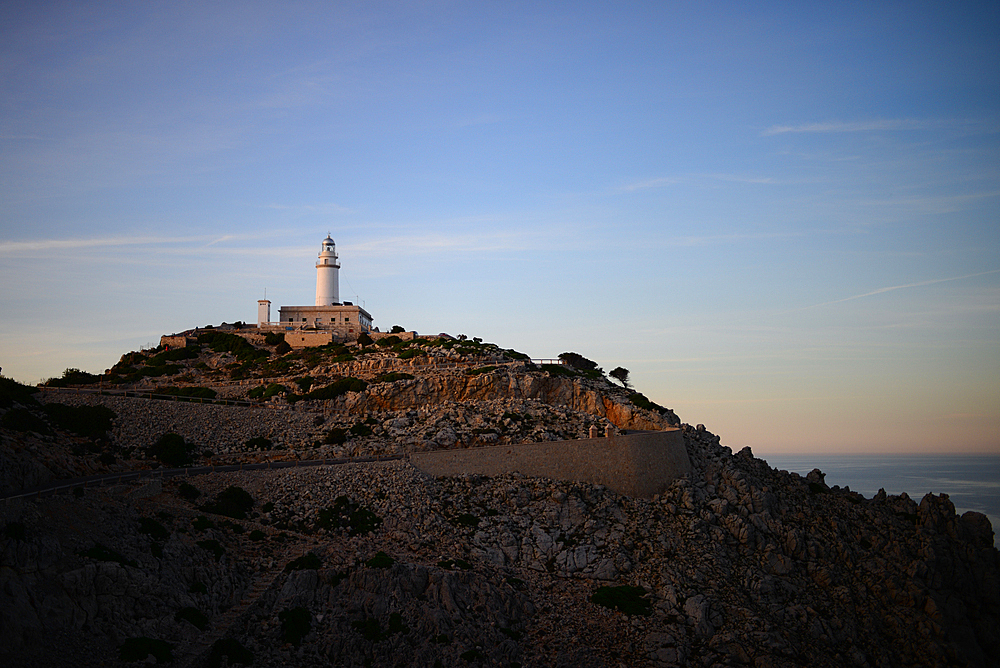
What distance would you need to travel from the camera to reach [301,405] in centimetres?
5094

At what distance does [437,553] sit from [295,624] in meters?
8.07

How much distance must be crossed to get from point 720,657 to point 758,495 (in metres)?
11.7

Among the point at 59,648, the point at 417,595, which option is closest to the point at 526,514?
the point at 417,595

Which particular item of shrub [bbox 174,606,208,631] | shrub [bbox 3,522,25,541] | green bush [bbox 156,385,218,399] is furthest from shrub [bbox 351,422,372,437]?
shrub [bbox 3,522,25,541]

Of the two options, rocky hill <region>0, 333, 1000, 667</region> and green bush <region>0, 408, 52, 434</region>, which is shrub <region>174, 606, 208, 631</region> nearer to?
rocky hill <region>0, 333, 1000, 667</region>

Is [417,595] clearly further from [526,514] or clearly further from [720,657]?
[720,657]

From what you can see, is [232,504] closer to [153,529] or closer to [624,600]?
[153,529]

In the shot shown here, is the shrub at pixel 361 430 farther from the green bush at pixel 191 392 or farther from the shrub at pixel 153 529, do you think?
the shrub at pixel 153 529

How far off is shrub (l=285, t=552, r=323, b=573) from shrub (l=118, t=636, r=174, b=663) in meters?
5.73

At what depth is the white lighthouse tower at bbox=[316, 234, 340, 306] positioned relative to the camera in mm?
84938

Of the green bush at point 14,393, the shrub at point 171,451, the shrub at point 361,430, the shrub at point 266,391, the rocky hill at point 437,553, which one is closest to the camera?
the rocky hill at point 437,553

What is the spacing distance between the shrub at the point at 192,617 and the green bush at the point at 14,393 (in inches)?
868

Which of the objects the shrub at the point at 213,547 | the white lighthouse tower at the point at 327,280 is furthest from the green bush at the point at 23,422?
the white lighthouse tower at the point at 327,280

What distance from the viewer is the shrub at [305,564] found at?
89.5 ft
